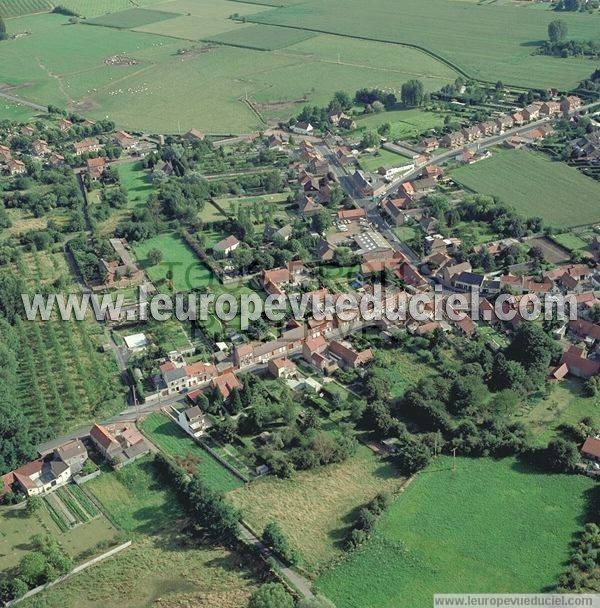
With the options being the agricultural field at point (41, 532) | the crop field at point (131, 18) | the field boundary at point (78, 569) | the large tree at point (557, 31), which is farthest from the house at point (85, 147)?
the large tree at point (557, 31)

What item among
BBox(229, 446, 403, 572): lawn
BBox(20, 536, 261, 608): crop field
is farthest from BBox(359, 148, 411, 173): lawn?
BBox(20, 536, 261, 608): crop field

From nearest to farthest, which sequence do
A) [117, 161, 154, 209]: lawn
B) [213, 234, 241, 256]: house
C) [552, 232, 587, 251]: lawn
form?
[552, 232, 587, 251]: lawn → [213, 234, 241, 256]: house → [117, 161, 154, 209]: lawn

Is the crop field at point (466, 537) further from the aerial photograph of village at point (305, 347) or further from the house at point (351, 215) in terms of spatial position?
the house at point (351, 215)

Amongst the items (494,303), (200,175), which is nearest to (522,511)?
(494,303)

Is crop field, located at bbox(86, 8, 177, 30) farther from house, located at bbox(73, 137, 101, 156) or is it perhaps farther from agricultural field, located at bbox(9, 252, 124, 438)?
agricultural field, located at bbox(9, 252, 124, 438)

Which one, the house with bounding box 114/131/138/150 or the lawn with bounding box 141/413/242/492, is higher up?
the house with bounding box 114/131/138/150

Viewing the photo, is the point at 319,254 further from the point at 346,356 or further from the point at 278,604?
the point at 278,604
